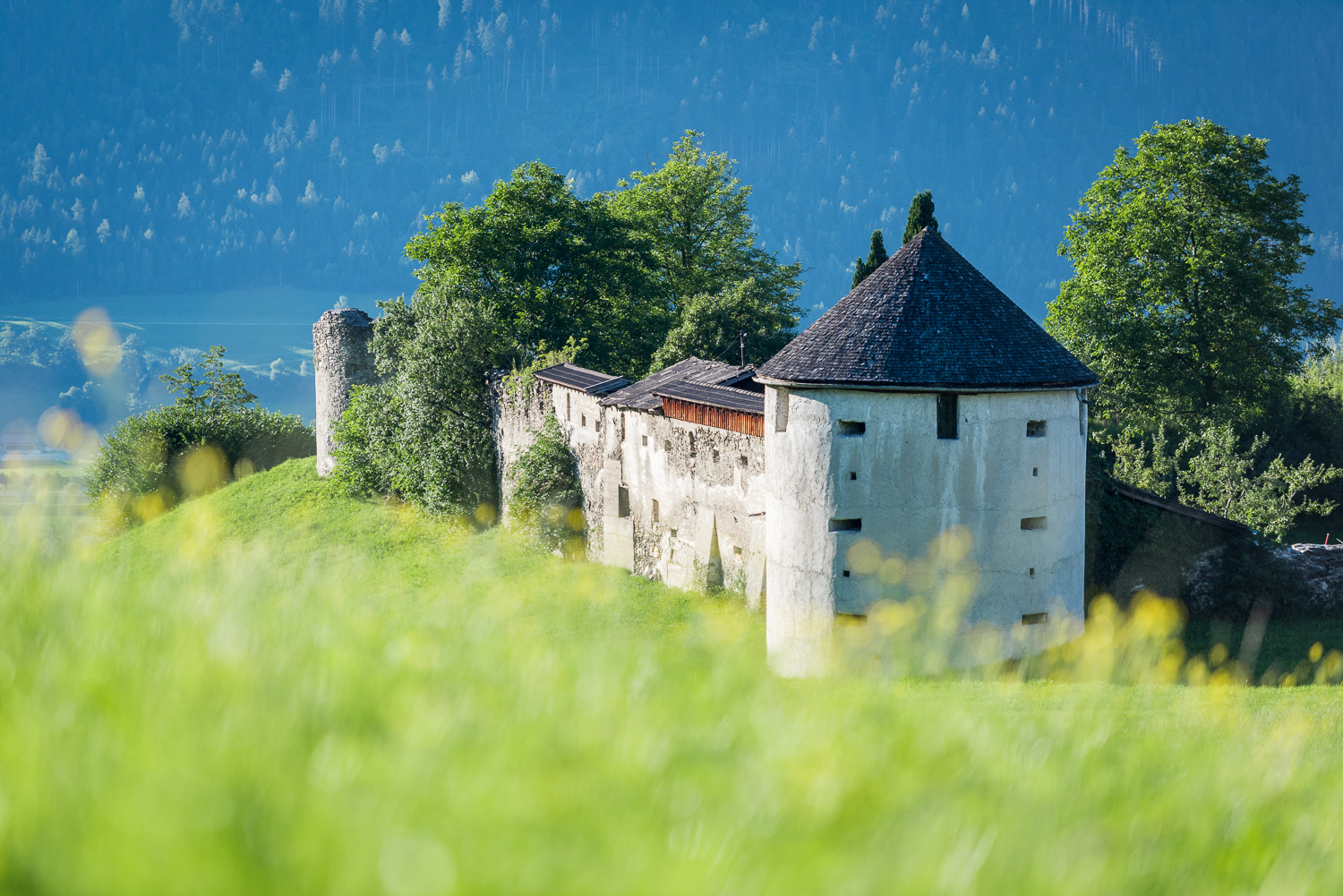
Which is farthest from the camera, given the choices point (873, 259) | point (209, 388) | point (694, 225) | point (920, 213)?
point (694, 225)

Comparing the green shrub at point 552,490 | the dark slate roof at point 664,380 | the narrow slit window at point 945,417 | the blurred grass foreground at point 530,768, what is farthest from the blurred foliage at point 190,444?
the blurred grass foreground at point 530,768

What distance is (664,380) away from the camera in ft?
86.8

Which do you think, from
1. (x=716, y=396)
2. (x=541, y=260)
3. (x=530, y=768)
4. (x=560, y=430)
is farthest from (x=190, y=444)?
(x=530, y=768)

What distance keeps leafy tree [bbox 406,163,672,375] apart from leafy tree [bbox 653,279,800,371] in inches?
109

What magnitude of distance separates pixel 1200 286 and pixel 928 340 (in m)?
23.9

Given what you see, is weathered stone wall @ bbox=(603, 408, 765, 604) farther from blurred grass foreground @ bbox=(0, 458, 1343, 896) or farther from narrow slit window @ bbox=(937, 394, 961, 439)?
blurred grass foreground @ bbox=(0, 458, 1343, 896)

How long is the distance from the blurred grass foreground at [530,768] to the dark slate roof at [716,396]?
16770 millimetres

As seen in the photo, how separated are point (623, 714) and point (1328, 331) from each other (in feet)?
134

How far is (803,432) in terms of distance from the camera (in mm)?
18391

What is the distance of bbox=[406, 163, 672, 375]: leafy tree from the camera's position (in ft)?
135

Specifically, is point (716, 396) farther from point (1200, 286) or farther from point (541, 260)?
point (1200, 286)

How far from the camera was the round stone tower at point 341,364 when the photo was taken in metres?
41.2

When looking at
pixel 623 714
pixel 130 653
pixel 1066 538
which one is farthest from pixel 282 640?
pixel 1066 538

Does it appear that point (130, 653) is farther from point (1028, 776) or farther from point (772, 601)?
point (772, 601)
